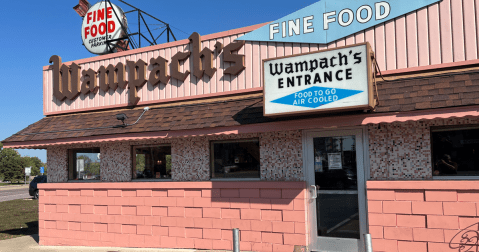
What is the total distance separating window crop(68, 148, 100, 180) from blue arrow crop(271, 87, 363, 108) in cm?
563

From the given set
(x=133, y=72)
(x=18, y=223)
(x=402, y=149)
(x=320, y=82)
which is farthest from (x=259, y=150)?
(x=18, y=223)

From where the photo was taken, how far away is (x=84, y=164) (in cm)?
1012

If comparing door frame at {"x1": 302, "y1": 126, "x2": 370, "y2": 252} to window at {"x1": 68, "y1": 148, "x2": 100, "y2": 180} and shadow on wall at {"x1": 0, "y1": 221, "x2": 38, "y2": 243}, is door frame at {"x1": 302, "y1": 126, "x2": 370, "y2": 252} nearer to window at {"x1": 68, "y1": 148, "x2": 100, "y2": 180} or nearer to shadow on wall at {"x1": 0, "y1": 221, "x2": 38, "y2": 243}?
window at {"x1": 68, "y1": 148, "x2": 100, "y2": 180}

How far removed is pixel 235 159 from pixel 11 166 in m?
63.5

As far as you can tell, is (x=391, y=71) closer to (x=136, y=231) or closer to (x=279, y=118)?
(x=279, y=118)

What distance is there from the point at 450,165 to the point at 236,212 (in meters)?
4.04

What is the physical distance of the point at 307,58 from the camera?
6461 millimetres

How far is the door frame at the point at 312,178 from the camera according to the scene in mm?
6777

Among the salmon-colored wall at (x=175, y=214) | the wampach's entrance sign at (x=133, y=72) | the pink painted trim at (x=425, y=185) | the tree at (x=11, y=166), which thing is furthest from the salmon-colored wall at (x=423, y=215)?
the tree at (x=11, y=166)

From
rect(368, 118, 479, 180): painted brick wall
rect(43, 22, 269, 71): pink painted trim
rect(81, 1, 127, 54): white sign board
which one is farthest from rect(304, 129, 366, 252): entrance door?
rect(81, 1, 127, 54): white sign board

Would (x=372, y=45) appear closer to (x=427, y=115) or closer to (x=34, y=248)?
Answer: (x=427, y=115)

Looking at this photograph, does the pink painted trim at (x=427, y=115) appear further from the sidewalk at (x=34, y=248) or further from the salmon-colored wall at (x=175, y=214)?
the sidewalk at (x=34, y=248)

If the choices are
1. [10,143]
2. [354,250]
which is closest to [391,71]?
[354,250]

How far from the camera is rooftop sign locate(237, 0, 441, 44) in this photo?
6797 millimetres
